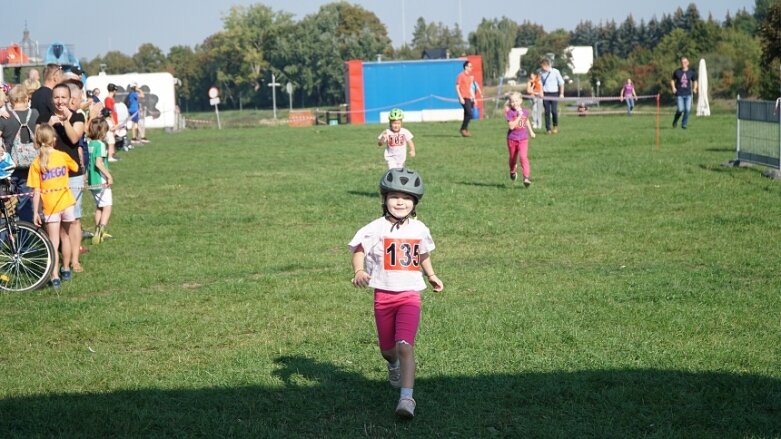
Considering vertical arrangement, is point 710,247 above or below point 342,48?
below

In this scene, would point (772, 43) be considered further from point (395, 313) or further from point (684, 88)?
point (395, 313)

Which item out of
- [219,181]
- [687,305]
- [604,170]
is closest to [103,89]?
[219,181]

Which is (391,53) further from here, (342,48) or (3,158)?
(3,158)

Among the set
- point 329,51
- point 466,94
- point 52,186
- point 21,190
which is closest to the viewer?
point 52,186

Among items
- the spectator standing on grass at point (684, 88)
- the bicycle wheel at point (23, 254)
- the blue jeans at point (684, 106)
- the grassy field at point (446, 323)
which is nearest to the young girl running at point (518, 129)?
the grassy field at point (446, 323)

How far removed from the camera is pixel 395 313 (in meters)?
6.52

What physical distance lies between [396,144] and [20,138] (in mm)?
6134

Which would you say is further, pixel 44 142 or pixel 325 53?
pixel 325 53

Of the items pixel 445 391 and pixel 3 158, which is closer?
pixel 445 391

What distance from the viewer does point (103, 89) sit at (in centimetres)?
5819

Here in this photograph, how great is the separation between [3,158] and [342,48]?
103526 millimetres

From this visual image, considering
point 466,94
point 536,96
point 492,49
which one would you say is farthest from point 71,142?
point 492,49

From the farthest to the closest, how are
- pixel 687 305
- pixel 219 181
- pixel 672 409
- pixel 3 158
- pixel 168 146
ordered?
pixel 168 146, pixel 219 181, pixel 3 158, pixel 687 305, pixel 672 409

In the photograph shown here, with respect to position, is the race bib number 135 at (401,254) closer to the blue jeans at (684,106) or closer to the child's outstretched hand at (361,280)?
the child's outstretched hand at (361,280)
